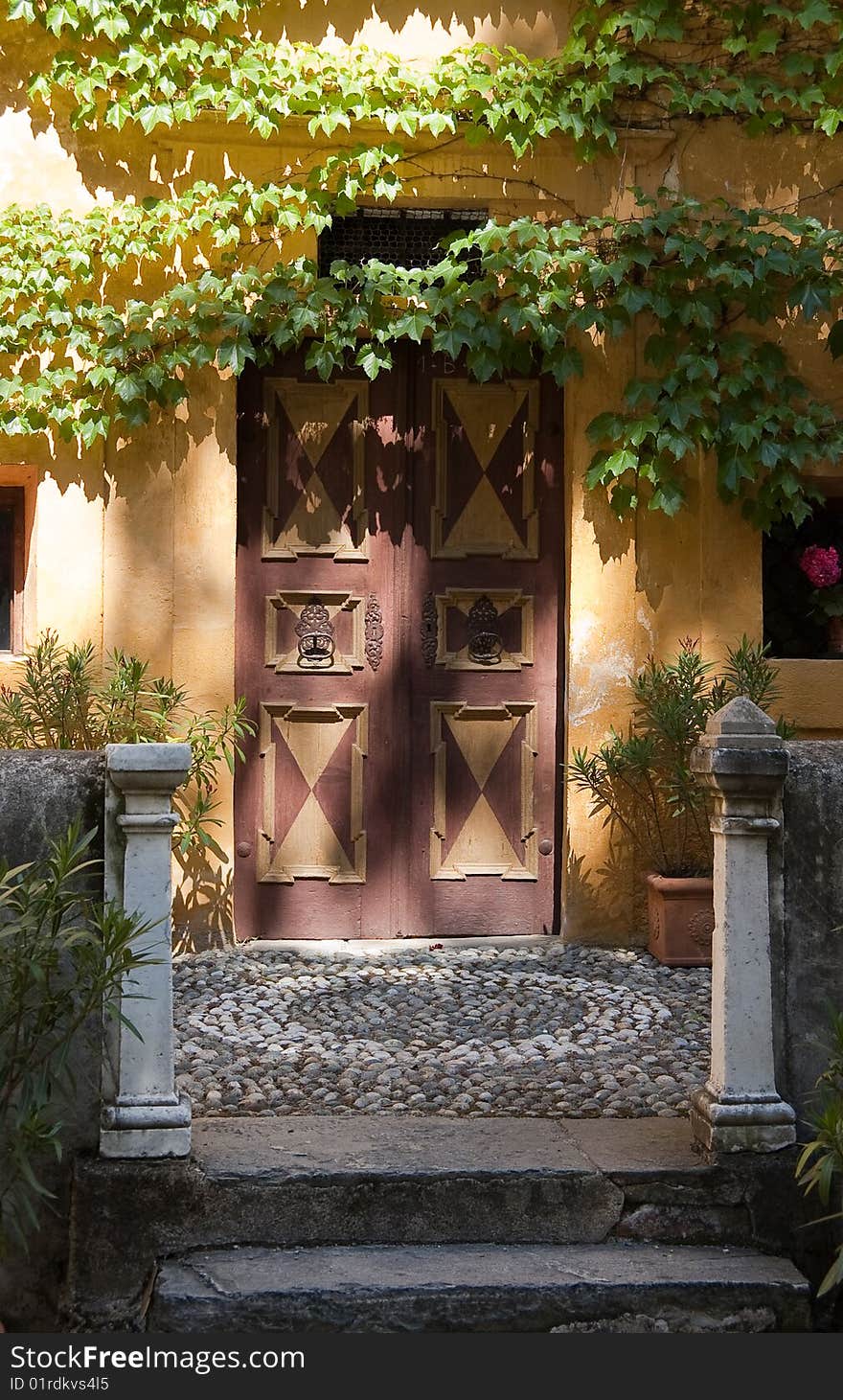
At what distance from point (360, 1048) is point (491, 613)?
88.6 inches

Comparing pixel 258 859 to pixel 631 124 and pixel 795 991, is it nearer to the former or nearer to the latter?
pixel 795 991

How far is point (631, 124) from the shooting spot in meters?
5.80

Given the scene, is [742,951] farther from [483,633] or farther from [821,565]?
[821,565]

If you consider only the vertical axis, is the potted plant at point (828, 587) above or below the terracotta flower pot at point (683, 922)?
above

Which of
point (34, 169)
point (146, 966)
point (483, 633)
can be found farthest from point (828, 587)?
point (146, 966)

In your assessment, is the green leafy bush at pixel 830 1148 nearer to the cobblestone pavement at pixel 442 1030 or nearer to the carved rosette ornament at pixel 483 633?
the cobblestone pavement at pixel 442 1030

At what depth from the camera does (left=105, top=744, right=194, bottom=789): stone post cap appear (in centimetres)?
308

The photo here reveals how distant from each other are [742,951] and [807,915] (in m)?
0.20

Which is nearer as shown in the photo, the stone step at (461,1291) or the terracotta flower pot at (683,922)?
the stone step at (461,1291)

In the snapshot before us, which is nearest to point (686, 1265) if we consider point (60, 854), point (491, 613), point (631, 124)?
point (60, 854)

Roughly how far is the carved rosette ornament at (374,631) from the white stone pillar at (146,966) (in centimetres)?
279

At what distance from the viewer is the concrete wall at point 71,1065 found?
10.0ft

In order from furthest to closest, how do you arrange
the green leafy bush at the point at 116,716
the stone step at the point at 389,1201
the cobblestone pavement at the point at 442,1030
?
the green leafy bush at the point at 116,716 → the cobblestone pavement at the point at 442,1030 → the stone step at the point at 389,1201

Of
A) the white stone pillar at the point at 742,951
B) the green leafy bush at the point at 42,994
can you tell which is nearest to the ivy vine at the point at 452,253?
the white stone pillar at the point at 742,951
